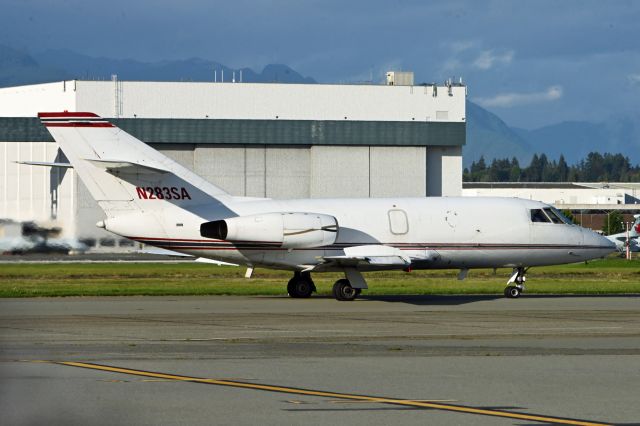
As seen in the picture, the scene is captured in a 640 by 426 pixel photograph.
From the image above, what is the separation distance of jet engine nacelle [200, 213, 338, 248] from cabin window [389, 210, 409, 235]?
6.83ft

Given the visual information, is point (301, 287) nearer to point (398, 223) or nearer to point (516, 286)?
point (398, 223)

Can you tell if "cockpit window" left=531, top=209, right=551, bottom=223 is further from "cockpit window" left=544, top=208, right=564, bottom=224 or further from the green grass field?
the green grass field

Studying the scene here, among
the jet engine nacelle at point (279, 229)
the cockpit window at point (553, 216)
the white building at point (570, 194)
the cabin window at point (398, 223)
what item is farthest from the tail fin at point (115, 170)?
the white building at point (570, 194)

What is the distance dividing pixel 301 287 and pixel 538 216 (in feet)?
28.4

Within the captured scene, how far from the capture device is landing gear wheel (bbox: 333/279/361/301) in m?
36.4

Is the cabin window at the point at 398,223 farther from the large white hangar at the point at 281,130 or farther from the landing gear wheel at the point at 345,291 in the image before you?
the large white hangar at the point at 281,130

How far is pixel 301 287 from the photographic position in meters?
38.2

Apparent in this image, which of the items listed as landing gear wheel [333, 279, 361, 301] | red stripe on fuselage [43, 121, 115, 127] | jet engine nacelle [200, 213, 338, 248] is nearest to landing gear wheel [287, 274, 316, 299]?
landing gear wheel [333, 279, 361, 301]

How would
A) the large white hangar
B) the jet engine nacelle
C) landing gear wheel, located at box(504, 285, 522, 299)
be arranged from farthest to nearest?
the large white hangar → landing gear wheel, located at box(504, 285, 522, 299) → the jet engine nacelle

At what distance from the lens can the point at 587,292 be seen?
137 feet

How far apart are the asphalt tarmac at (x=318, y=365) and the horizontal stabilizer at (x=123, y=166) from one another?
4249mm

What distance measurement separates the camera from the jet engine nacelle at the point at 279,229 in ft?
114

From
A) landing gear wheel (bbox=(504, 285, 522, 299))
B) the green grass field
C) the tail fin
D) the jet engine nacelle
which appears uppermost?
the tail fin

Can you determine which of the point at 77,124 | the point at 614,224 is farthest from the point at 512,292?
the point at 614,224
